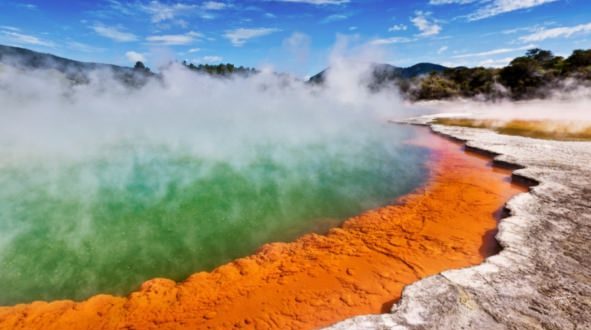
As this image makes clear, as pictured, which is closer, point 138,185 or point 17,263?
point 17,263

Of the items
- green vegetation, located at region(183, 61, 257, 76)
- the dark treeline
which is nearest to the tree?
green vegetation, located at region(183, 61, 257, 76)

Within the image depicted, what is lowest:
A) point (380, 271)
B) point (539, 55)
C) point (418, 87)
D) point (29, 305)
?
point (29, 305)

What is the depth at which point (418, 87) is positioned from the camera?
44.8m

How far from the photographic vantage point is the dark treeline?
102 ft

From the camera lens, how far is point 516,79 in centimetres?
3425

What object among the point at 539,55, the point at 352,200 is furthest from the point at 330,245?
the point at 539,55

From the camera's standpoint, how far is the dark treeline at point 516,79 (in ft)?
102

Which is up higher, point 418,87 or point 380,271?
Result: point 418,87

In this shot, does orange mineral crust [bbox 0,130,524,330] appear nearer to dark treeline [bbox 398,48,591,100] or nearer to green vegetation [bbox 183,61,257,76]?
dark treeline [bbox 398,48,591,100]

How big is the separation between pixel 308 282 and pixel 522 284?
247 centimetres

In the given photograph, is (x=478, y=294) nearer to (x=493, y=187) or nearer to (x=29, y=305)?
(x=493, y=187)

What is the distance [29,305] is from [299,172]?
6.95 m

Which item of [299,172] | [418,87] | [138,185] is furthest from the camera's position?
[418,87]

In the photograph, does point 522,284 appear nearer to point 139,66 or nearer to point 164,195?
point 164,195
